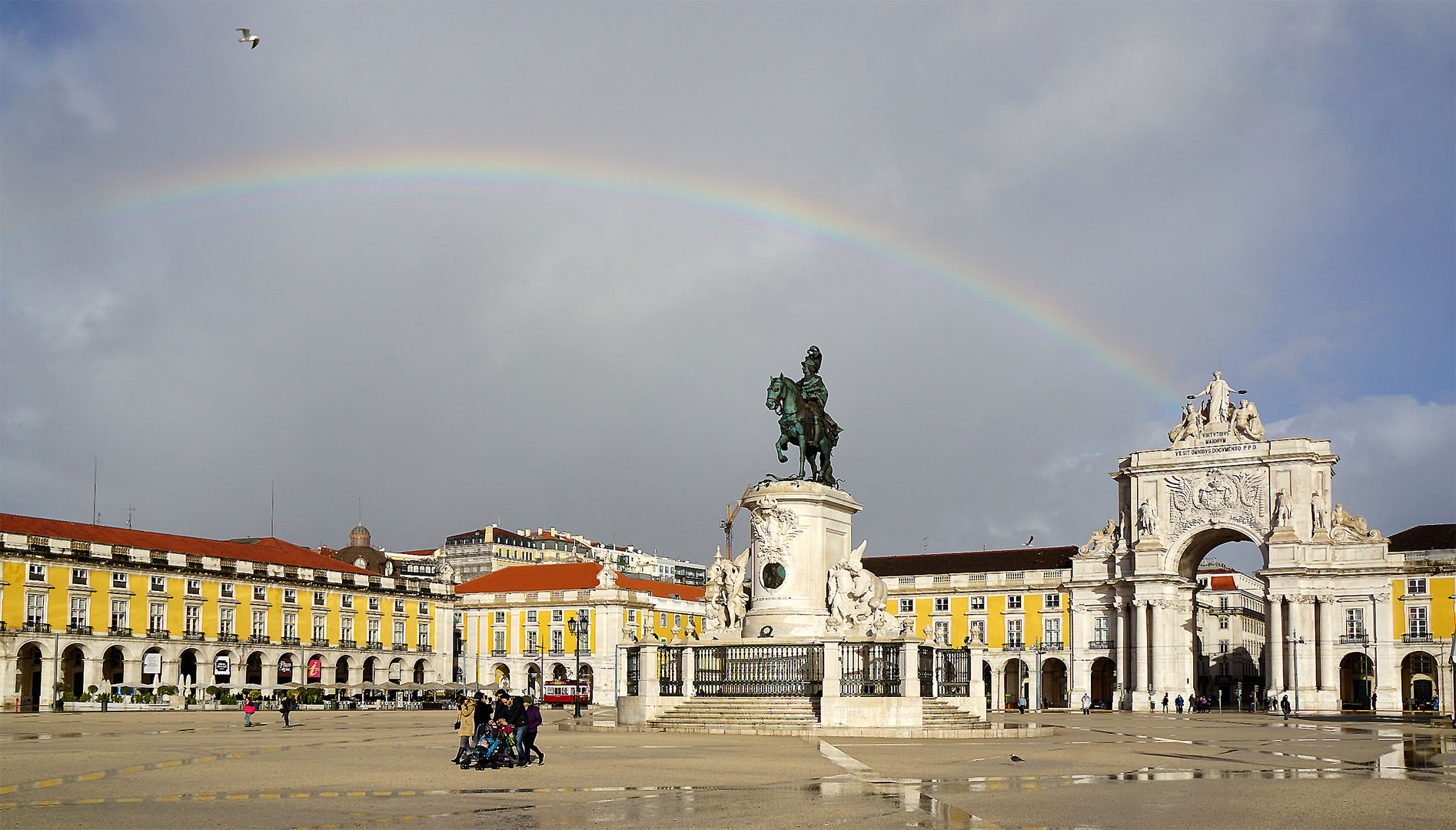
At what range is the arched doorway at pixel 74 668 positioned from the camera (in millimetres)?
77875

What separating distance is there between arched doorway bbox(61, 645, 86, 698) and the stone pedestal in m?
54.8

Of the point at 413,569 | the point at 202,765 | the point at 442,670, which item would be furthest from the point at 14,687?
the point at 413,569

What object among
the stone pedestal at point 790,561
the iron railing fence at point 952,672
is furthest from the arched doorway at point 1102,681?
the stone pedestal at point 790,561

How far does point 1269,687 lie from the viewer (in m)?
85.1

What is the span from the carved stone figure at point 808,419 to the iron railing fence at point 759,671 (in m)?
4.74

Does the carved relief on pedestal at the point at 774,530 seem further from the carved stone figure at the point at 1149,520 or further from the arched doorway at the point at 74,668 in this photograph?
the carved stone figure at the point at 1149,520

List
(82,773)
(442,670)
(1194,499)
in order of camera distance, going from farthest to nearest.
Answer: (442,670)
(1194,499)
(82,773)

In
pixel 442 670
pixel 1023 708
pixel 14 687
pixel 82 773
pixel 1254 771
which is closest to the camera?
pixel 82 773

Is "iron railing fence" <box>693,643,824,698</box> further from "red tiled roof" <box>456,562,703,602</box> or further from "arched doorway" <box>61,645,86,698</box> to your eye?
"red tiled roof" <box>456,562,703,602</box>

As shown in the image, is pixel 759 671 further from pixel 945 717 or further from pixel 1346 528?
pixel 1346 528

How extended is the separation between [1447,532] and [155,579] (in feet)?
256

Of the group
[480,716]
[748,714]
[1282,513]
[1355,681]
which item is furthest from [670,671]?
[1355,681]

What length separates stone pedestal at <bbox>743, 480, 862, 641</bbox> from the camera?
3547 centimetres

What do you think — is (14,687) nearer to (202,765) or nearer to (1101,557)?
(202,765)
